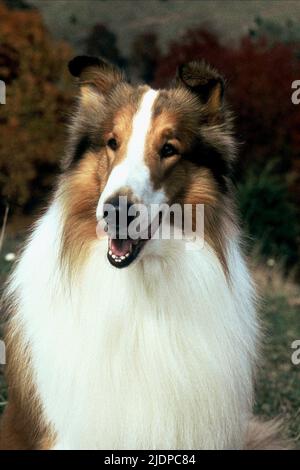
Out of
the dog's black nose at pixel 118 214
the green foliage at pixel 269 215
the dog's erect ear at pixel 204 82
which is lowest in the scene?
the dog's black nose at pixel 118 214

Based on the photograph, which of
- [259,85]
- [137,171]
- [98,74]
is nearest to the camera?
[137,171]

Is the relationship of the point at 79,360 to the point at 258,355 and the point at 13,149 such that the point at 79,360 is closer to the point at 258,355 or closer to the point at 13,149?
the point at 258,355

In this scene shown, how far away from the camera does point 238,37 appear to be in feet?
43.9

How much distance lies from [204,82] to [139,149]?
658 millimetres

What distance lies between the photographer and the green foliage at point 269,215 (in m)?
11.2

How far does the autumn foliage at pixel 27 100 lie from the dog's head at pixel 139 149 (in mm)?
7613

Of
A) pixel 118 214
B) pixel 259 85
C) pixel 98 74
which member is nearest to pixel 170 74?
pixel 259 85

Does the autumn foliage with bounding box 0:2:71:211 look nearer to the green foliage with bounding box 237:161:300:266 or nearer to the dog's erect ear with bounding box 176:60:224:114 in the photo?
the green foliage with bounding box 237:161:300:266

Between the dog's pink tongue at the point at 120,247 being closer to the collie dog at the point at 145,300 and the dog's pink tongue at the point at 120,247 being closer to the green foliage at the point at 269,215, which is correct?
the collie dog at the point at 145,300

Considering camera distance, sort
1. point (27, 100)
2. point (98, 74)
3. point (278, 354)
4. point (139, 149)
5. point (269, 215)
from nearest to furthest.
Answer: point (139, 149), point (98, 74), point (278, 354), point (269, 215), point (27, 100)

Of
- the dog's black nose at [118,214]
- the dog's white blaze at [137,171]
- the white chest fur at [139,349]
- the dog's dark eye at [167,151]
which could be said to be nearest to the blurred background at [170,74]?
the white chest fur at [139,349]

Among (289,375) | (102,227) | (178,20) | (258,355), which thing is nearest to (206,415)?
(258,355)

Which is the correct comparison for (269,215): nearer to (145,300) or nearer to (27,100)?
(27,100)

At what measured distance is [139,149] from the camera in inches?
154
